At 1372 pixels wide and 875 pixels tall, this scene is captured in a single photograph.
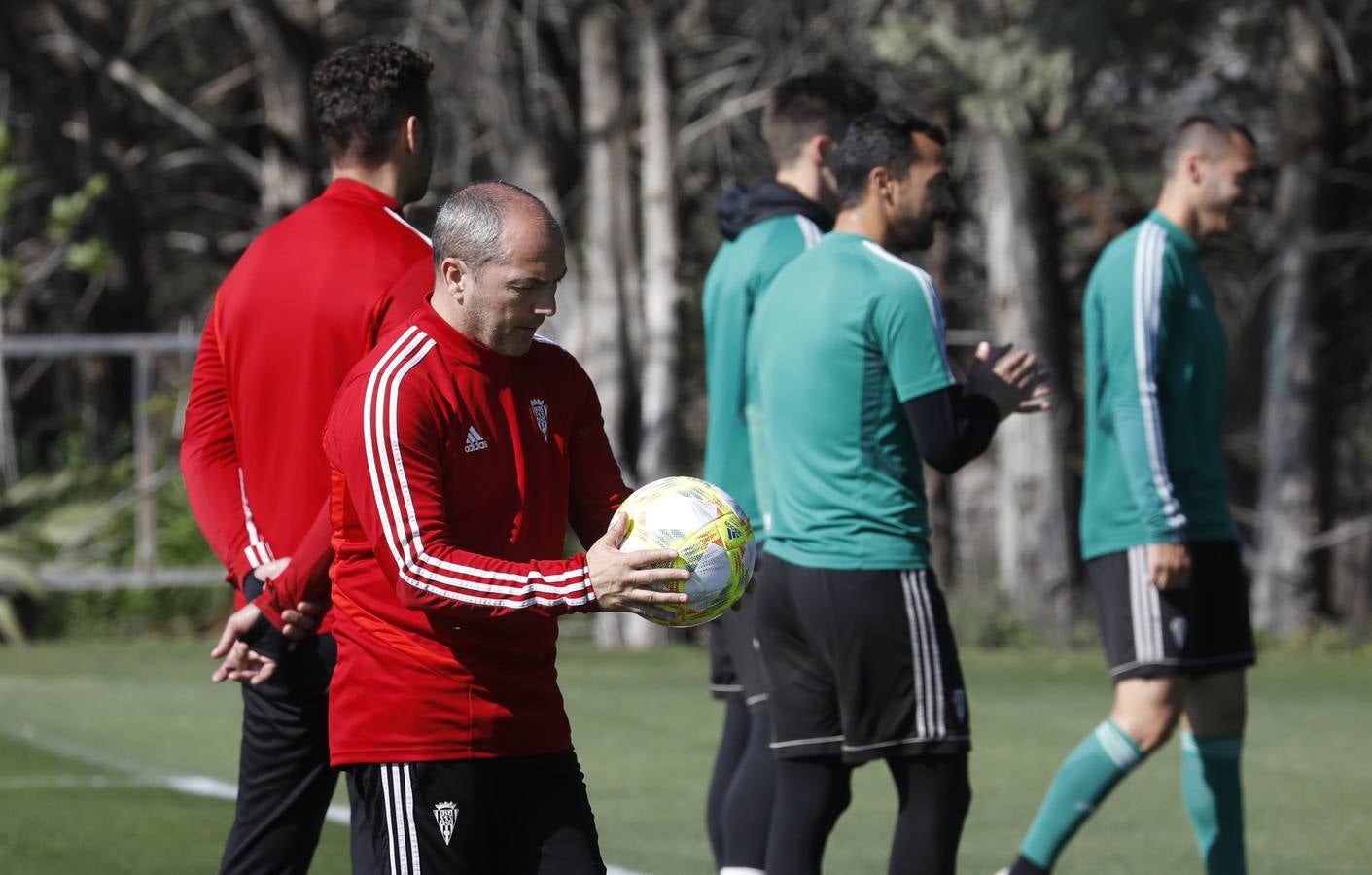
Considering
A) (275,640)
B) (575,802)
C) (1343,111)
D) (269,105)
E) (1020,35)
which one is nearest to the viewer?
(575,802)

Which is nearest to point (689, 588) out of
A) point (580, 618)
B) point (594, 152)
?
point (594, 152)

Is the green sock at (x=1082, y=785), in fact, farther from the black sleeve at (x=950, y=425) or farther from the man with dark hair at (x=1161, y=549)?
the black sleeve at (x=950, y=425)

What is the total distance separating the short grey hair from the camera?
406 cm

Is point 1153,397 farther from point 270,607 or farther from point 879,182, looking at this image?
point 270,607

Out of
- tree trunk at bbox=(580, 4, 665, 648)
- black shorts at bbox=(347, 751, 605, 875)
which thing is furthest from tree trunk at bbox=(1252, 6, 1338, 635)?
black shorts at bbox=(347, 751, 605, 875)

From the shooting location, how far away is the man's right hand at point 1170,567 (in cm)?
648

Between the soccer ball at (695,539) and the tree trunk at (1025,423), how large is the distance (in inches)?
603

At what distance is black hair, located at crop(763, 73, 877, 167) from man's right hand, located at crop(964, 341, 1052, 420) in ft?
5.14

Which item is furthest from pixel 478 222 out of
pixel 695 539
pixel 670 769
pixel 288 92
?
pixel 288 92

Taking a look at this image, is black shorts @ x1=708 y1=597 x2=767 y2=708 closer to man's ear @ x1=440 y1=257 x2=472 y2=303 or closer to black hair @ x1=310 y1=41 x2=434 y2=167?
black hair @ x1=310 y1=41 x2=434 y2=167

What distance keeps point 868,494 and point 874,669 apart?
467 millimetres

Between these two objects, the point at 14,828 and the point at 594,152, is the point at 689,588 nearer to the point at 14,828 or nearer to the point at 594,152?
the point at 14,828

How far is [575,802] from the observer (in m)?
4.26

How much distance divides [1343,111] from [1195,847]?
528 inches
